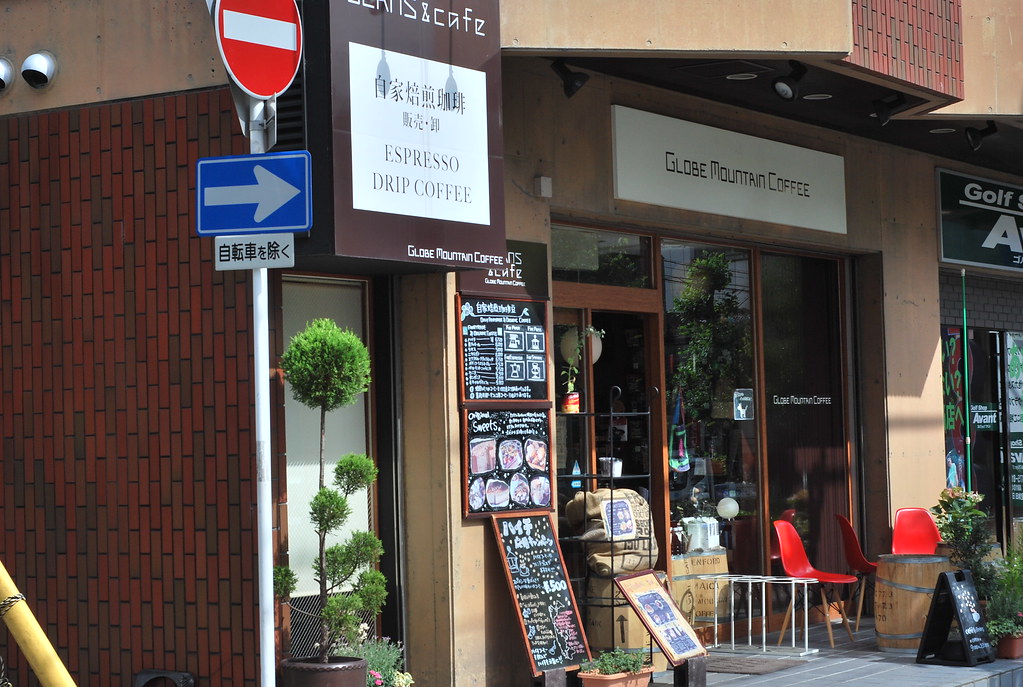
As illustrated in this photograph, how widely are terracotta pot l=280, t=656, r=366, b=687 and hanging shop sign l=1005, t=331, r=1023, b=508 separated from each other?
1019 centimetres

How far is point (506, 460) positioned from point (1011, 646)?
4.07 meters

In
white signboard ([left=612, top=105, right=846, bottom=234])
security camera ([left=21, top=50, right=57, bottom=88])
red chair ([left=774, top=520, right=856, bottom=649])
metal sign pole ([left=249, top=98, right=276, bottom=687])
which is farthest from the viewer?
red chair ([left=774, top=520, right=856, bottom=649])

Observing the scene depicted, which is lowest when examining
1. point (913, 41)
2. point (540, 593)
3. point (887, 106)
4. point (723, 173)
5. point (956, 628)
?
point (956, 628)

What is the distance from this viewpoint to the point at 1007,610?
10.0m

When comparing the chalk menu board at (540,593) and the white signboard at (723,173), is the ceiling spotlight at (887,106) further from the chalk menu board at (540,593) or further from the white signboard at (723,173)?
the chalk menu board at (540,593)

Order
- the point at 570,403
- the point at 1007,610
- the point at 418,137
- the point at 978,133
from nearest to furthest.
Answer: the point at 418,137 < the point at 570,403 < the point at 1007,610 < the point at 978,133

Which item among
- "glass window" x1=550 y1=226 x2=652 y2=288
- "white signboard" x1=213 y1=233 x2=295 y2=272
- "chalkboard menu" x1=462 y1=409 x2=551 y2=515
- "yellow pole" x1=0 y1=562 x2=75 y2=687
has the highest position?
"glass window" x1=550 y1=226 x2=652 y2=288

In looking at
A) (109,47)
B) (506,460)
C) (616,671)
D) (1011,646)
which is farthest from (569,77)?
(1011,646)

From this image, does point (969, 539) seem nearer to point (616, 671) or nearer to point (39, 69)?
point (616, 671)

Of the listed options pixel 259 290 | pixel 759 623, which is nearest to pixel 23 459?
pixel 259 290

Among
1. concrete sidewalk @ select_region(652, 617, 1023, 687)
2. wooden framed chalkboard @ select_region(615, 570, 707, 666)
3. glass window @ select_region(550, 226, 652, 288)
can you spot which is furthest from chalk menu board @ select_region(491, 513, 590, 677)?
glass window @ select_region(550, 226, 652, 288)

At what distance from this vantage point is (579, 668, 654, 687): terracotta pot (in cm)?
814

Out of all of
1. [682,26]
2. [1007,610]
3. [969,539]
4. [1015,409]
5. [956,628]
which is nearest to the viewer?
[682,26]

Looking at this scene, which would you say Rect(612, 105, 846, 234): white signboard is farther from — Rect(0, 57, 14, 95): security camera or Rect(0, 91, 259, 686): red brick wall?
Rect(0, 57, 14, 95): security camera
